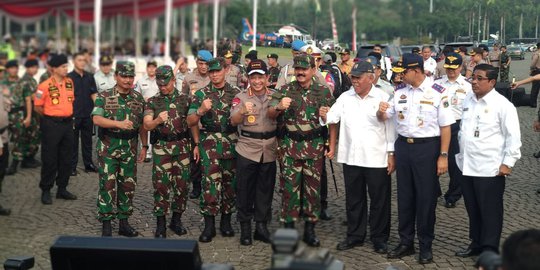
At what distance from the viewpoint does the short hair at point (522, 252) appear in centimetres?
215

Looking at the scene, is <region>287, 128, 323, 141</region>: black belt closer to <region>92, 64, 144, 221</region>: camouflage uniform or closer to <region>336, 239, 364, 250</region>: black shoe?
<region>336, 239, 364, 250</region>: black shoe

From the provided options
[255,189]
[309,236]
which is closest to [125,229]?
[255,189]

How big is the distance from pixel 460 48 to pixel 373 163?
3770 mm

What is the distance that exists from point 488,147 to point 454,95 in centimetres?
219

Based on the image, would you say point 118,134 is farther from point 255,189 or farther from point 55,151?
point 55,151

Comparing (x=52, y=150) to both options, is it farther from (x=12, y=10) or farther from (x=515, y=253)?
(x=12, y=10)

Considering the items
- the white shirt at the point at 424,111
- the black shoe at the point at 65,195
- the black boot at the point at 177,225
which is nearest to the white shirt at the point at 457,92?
the white shirt at the point at 424,111

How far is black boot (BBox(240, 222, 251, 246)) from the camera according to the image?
625 centimetres

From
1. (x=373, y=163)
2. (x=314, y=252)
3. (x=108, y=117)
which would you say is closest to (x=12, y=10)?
(x=108, y=117)

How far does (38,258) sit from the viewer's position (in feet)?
19.4

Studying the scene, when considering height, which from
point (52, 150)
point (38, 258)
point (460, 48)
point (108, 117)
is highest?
point (460, 48)

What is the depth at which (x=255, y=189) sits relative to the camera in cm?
636

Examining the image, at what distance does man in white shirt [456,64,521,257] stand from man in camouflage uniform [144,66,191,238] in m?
2.76

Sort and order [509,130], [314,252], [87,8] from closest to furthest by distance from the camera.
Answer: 1. [314,252]
2. [509,130]
3. [87,8]
